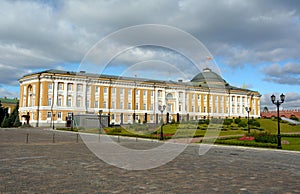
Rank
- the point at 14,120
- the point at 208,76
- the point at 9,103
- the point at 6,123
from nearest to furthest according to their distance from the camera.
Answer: the point at 208,76, the point at 6,123, the point at 14,120, the point at 9,103

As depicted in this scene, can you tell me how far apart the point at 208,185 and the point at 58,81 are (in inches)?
2737

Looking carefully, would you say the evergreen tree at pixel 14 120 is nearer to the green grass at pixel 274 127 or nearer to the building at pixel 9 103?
the building at pixel 9 103

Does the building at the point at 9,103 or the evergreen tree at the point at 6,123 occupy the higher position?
the building at the point at 9,103

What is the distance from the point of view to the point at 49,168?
36.6 ft

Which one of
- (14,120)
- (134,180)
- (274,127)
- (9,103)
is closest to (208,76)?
(274,127)

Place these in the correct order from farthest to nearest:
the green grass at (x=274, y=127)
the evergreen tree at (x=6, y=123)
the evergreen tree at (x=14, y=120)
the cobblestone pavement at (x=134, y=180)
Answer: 1. the evergreen tree at (x=14, y=120)
2. the evergreen tree at (x=6, y=123)
3. the green grass at (x=274, y=127)
4. the cobblestone pavement at (x=134, y=180)

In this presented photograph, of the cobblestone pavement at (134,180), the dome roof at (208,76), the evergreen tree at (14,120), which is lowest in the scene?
the cobblestone pavement at (134,180)

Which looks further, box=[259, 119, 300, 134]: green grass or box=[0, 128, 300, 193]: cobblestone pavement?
box=[259, 119, 300, 134]: green grass

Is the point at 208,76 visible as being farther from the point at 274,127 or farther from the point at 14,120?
the point at 14,120

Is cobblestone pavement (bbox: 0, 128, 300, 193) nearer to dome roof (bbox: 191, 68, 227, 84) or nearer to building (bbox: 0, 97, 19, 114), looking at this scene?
dome roof (bbox: 191, 68, 227, 84)

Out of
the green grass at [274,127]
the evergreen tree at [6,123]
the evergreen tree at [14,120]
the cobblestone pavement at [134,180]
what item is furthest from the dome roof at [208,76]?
the evergreen tree at [6,123]

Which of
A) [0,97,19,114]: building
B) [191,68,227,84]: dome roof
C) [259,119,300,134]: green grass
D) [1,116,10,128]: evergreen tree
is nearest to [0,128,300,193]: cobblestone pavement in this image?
[191,68,227,84]: dome roof

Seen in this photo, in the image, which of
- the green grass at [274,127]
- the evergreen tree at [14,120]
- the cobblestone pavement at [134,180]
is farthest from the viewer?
the evergreen tree at [14,120]

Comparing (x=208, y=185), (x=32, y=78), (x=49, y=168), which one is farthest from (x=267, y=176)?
(x=32, y=78)
